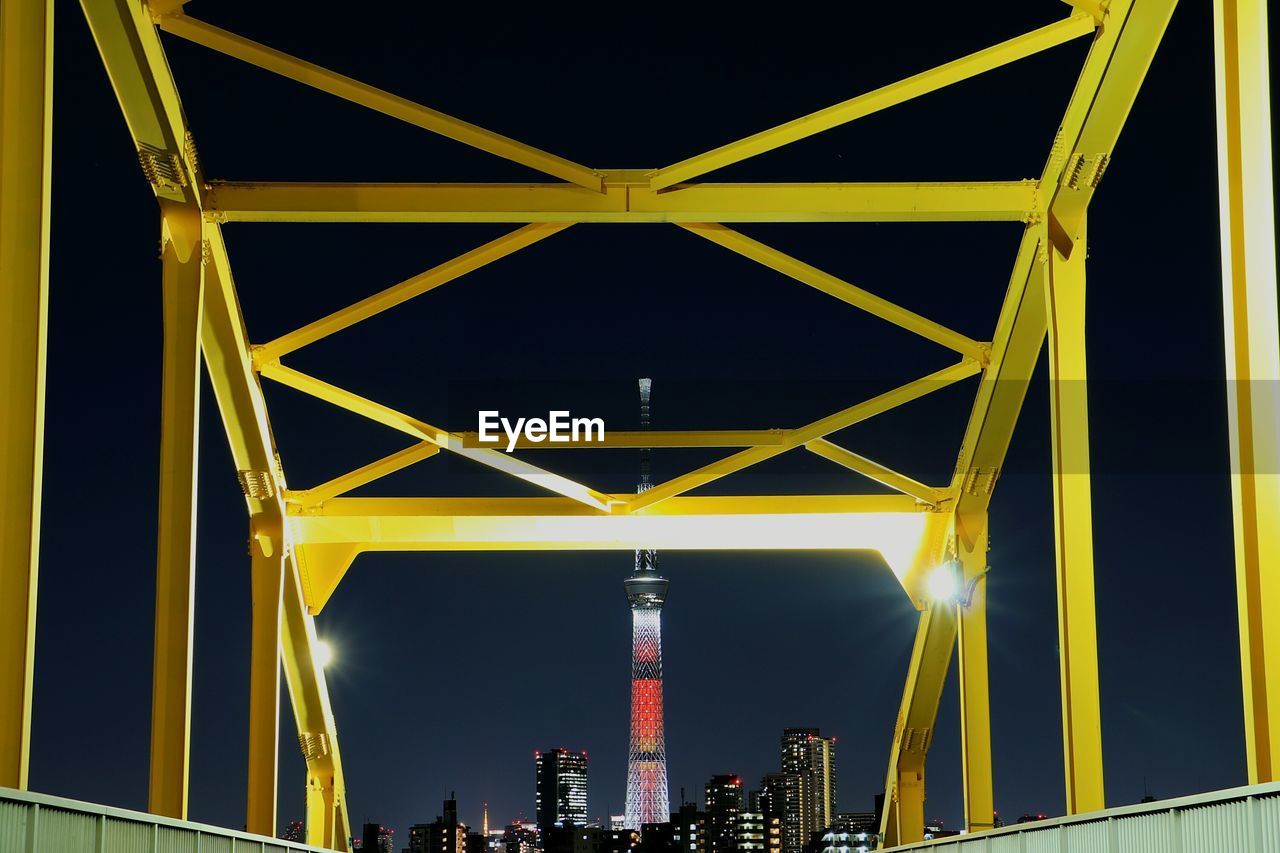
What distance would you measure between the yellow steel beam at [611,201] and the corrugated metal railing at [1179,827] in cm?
767

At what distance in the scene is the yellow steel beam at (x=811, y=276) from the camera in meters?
20.3

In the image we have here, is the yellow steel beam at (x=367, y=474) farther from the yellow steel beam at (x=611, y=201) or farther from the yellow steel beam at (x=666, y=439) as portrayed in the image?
the yellow steel beam at (x=611, y=201)

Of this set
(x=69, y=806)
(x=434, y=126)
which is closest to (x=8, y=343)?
(x=69, y=806)

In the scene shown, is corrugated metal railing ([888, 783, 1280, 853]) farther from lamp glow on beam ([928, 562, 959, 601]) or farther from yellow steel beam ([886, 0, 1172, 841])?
lamp glow on beam ([928, 562, 959, 601])

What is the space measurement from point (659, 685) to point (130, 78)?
13328 cm

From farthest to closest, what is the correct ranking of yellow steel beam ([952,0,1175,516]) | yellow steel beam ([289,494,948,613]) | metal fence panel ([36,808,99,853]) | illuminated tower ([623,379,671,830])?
illuminated tower ([623,379,671,830])
yellow steel beam ([289,494,948,613])
yellow steel beam ([952,0,1175,516])
metal fence panel ([36,808,99,853])

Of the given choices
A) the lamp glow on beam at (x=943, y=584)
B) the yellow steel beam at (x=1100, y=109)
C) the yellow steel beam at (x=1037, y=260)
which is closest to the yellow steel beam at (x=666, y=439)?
the yellow steel beam at (x=1037, y=260)

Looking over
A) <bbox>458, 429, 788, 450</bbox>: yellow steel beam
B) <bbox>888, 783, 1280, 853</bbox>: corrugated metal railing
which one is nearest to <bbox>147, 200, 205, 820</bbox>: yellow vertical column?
<bbox>458, 429, 788, 450</bbox>: yellow steel beam

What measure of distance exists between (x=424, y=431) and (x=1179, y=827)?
1516 centimetres

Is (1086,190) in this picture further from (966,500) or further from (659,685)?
(659,685)

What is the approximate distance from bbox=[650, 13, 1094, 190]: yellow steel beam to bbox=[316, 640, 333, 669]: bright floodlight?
1388 cm

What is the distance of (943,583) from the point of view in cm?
2655

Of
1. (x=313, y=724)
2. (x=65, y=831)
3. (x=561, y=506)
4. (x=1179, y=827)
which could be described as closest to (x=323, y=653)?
(x=313, y=724)

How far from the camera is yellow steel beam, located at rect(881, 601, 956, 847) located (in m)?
28.3
